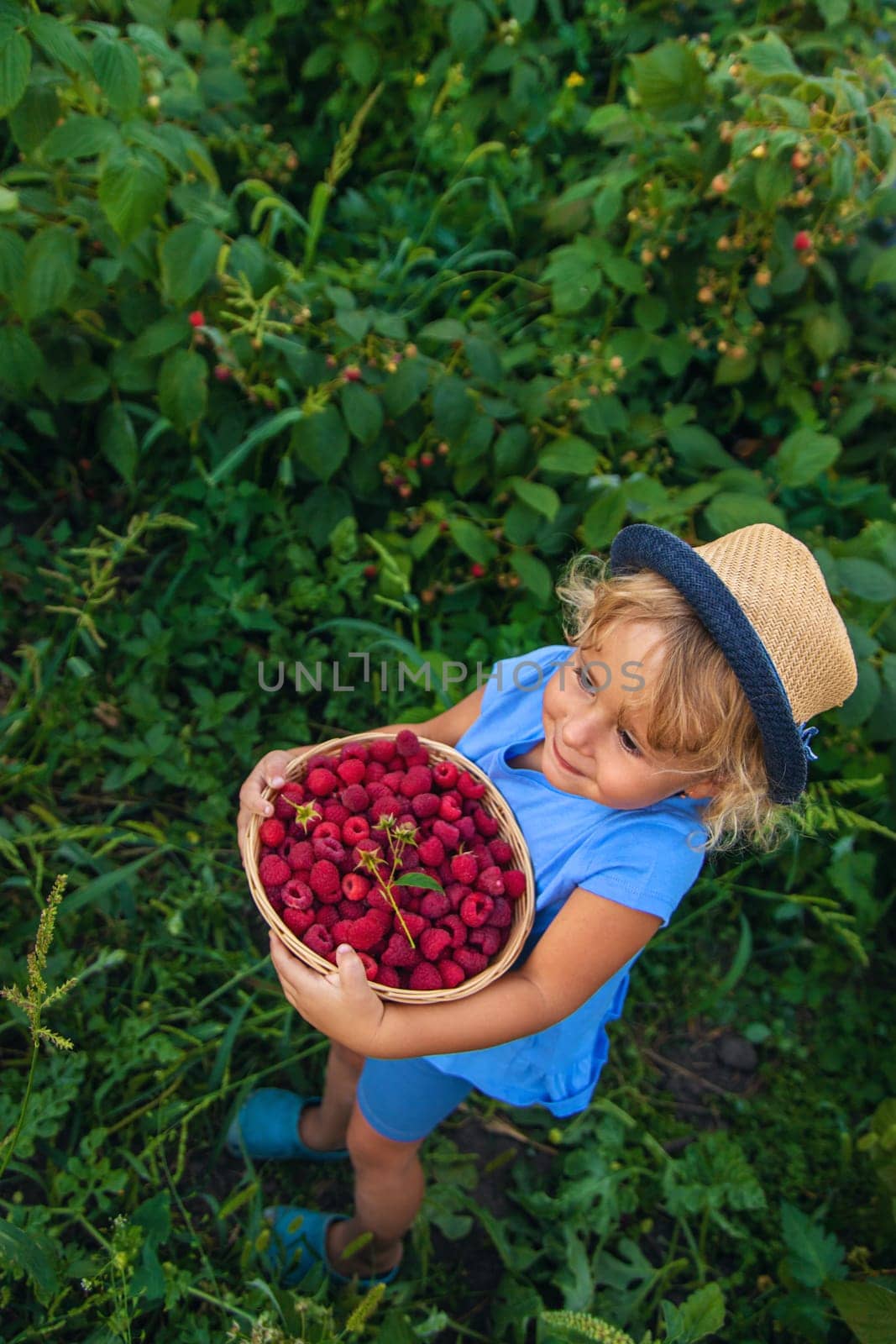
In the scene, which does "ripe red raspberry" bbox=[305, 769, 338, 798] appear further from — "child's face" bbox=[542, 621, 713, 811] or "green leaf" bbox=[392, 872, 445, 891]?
"child's face" bbox=[542, 621, 713, 811]

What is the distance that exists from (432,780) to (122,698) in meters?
1.13

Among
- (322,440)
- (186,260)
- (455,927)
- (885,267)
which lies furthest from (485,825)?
(885,267)

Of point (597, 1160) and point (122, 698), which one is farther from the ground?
point (122, 698)

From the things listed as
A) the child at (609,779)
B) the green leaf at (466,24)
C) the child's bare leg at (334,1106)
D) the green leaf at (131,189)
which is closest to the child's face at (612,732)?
the child at (609,779)

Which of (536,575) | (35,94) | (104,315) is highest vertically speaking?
(35,94)

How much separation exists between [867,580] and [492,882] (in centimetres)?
108

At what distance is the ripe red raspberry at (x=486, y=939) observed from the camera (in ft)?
4.15

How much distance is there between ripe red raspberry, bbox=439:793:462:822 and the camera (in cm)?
134

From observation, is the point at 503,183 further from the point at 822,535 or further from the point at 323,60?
the point at 822,535

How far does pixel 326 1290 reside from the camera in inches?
66.3

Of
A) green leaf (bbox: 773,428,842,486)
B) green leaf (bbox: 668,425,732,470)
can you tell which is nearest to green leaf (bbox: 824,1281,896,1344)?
green leaf (bbox: 773,428,842,486)

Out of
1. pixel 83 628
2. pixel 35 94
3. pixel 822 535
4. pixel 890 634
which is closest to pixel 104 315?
pixel 35 94

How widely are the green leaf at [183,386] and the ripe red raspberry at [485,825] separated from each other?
46.8 inches

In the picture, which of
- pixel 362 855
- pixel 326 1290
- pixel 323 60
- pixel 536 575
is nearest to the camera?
pixel 362 855
